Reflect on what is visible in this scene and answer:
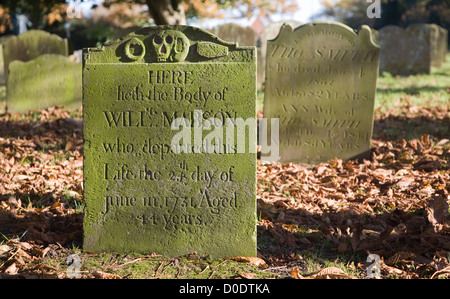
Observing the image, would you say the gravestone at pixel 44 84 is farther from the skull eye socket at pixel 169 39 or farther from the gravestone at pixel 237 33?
the skull eye socket at pixel 169 39

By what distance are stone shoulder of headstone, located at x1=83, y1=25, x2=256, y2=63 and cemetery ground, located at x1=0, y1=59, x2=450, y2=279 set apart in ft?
4.83

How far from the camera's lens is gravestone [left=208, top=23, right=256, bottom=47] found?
14.2 meters

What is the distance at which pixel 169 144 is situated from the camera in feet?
12.3

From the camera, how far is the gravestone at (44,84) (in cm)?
952

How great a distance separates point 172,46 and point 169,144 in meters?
0.72

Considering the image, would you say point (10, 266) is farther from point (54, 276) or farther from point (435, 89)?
point (435, 89)

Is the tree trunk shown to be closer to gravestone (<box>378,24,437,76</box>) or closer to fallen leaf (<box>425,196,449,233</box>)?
fallen leaf (<box>425,196,449,233</box>)

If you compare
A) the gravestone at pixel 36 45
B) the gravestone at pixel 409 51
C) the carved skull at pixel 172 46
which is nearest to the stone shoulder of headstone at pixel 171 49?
the carved skull at pixel 172 46

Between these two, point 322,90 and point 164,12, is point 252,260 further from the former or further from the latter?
point 164,12

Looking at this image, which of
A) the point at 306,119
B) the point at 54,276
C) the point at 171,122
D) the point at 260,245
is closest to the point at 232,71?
the point at 171,122

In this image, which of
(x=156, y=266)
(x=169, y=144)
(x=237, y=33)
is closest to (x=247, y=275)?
(x=156, y=266)

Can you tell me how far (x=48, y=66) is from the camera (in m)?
9.62

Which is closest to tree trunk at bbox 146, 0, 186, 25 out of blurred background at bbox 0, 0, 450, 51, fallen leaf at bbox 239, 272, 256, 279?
blurred background at bbox 0, 0, 450, 51

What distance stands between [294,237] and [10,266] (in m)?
2.16
